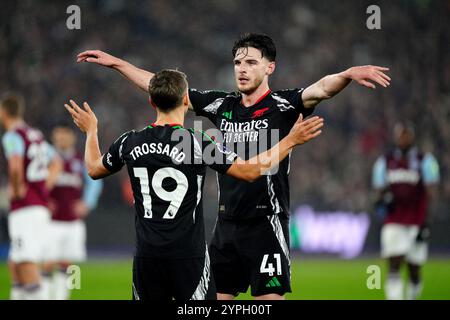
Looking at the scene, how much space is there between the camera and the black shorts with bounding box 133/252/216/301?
4.78 metres

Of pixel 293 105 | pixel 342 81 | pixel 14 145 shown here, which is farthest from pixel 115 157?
pixel 14 145

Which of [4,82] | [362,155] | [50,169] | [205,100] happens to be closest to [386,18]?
[362,155]

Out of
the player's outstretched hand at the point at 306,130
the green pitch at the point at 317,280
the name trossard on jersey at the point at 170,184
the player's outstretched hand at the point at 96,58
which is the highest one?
the player's outstretched hand at the point at 96,58

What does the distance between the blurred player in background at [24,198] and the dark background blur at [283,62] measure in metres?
8.24

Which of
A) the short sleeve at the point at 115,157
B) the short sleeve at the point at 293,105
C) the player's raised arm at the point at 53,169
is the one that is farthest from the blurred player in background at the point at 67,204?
the short sleeve at the point at 115,157

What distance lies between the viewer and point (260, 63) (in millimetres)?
5770

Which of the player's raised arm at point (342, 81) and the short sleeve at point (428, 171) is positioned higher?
the player's raised arm at point (342, 81)

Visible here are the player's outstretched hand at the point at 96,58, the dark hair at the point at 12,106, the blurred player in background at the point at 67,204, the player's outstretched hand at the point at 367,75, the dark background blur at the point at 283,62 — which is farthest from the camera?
the dark background blur at the point at 283,62

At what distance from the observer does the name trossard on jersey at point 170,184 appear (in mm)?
4773

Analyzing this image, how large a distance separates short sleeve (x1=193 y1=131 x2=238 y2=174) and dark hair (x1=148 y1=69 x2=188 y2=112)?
0.25m

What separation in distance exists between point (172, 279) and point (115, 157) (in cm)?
87

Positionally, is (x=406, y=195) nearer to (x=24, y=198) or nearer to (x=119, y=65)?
(x=24, y=198)

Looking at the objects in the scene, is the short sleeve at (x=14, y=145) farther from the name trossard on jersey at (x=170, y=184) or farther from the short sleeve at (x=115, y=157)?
the name trossard on jersey at (x=170, y=184)

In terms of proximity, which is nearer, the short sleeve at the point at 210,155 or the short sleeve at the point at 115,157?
the short sleeve at the point at 210,155
